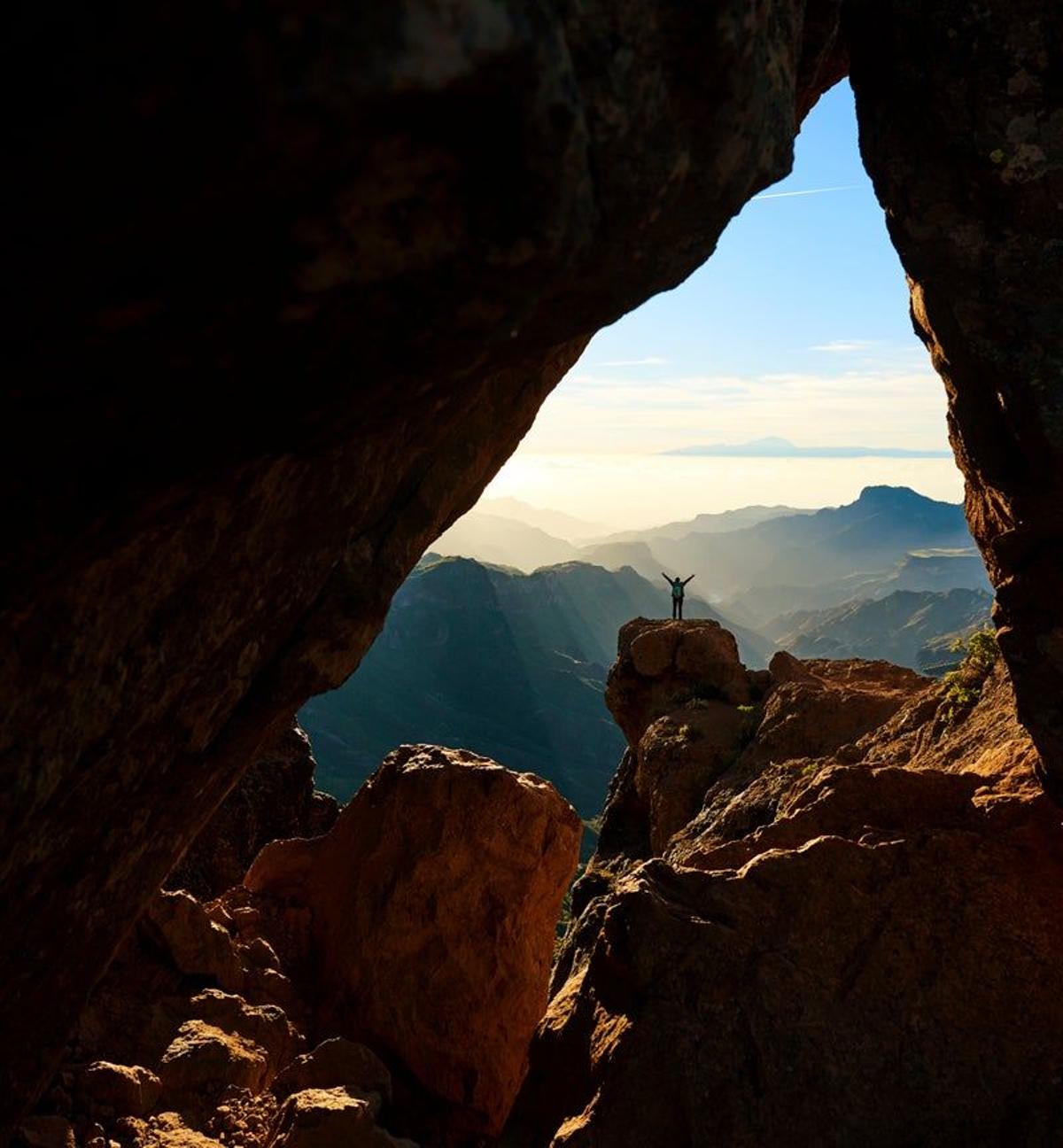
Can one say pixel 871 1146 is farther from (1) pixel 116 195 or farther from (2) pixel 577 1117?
(1) pixel 116 195

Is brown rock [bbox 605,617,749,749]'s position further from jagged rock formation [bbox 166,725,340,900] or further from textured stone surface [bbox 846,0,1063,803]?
textured stone surface [bbox 846,0,1063,803]

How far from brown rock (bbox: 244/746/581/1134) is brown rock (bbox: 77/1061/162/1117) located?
661 centimetres

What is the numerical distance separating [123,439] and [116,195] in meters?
1.60

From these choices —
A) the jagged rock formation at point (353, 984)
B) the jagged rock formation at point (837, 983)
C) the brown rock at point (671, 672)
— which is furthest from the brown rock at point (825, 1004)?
the brown rock at point (671, 672)

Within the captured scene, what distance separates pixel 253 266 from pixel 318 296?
365mm

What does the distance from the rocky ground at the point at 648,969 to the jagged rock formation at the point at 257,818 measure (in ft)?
19.5

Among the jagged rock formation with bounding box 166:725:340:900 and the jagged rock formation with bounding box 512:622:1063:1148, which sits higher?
the jagged rock formation with bounding box 512:622:1063:1148

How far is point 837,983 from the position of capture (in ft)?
32.9

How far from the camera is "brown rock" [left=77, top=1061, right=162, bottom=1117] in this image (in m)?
12.0

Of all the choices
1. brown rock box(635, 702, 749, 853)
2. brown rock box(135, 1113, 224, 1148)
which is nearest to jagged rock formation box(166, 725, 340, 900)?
brown rock box(635, 702, 749, 853)

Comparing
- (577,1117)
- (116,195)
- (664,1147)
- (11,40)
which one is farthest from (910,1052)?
(11,40)

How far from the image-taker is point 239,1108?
1303 cm

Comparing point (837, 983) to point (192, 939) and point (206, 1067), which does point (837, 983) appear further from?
point (192, 939)

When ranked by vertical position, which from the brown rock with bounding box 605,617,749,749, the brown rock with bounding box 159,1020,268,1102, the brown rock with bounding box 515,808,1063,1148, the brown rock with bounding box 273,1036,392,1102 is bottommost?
the brown rock with bounding box 273,1036,392,1102
